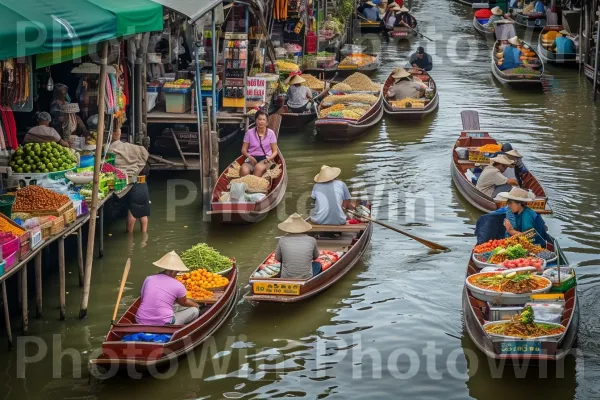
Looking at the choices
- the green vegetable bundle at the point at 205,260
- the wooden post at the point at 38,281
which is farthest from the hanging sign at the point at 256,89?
the wooden post at the point at 38,281

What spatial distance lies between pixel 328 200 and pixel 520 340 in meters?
5.02

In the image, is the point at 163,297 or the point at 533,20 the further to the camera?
the point at 533,20

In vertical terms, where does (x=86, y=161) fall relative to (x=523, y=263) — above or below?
above

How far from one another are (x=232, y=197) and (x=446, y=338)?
5.39m

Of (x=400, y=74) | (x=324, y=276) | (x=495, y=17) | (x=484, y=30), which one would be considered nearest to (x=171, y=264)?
(x=324, y=276)

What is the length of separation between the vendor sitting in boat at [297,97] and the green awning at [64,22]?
28.1 feet

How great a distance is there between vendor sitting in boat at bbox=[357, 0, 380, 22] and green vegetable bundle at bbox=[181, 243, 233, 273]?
2680 cm

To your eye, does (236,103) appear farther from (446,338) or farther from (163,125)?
(446,338)

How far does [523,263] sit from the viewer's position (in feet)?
39.6

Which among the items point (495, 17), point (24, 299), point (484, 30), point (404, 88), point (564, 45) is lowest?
point (24, 299)

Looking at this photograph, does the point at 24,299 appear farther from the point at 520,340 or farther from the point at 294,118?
the point at 294,118

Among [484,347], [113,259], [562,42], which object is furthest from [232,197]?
[562,42]

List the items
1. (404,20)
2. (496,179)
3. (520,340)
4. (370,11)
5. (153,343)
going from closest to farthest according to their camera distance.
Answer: (520,340) → (153,343) → (496,179) → (404,20) → (370,11)

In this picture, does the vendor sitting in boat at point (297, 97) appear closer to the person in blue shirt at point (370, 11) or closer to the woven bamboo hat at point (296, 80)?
the woven bamboo hat at point (296, 80)
